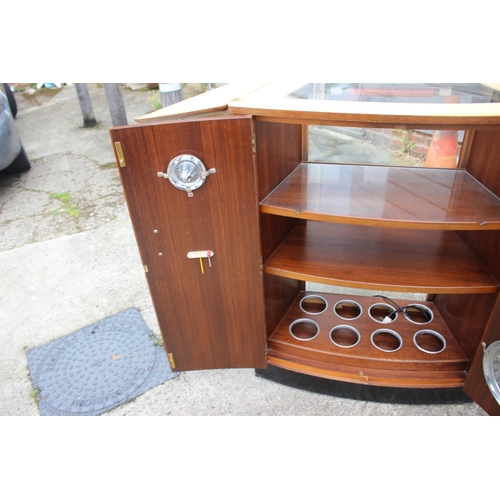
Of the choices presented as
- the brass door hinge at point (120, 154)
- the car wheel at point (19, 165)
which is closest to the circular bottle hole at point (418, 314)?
the brass door hinge at point (120, 154)

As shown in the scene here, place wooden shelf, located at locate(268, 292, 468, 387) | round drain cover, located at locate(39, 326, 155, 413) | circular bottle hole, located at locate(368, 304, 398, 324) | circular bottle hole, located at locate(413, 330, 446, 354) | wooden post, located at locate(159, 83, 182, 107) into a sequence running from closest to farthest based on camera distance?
wooden shelf, located at locate(268, 292, 468, 387), circular bottle hole, located at locate(413, 330, 446, 354), round drain cover, located at locate(39, 326, 155, 413), circular bottle hole, located at locate(368, 304, 398, 324), wooden post, located at locate(159, 83, 182, 107)

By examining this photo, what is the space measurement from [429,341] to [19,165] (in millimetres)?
4844

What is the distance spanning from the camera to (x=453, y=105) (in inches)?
50.8

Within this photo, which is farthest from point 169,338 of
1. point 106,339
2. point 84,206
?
point 84,206

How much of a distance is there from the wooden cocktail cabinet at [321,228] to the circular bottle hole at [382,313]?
20mm

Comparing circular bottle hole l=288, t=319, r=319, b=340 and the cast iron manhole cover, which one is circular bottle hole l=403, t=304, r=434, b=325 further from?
the cast iron manhole cover

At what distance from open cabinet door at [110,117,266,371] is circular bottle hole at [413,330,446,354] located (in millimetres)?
814

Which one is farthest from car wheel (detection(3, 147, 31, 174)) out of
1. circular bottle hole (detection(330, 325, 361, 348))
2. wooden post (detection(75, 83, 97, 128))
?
circular bottle hole (detection(330, 325, 361, 348))

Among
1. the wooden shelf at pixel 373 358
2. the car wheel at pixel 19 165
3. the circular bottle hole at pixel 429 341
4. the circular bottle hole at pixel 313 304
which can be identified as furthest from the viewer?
the car wheel at pixel 19 165

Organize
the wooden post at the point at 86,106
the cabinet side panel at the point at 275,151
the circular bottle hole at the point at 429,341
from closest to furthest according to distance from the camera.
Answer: the cabinet side panel at the point at 275,151
the circular bottle hole at the point at 429,341
the wooden post at the point at 86,106

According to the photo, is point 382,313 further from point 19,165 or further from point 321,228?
point 19,165

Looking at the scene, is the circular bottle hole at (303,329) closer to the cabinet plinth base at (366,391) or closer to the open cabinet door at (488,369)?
the cabinet plinth base at (366,391)

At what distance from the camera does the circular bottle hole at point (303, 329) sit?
6.82 feet

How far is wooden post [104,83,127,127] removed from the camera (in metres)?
4.48
